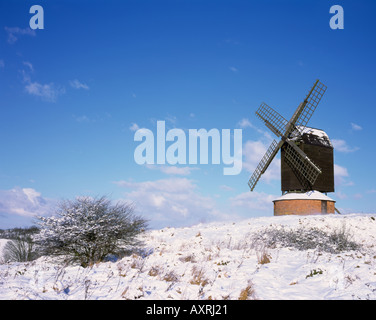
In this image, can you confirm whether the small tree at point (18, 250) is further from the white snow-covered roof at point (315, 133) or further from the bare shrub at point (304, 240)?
the white snow-covered roof at point (315, 133)

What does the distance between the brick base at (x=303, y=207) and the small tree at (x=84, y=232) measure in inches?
708

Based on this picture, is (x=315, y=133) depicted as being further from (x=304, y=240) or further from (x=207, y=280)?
(x=207, y=280)

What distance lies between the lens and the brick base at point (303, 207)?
88.9 ft

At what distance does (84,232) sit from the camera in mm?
12375

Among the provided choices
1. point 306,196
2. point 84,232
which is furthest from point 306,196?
point 84,232

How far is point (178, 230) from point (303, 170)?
40.2 ft

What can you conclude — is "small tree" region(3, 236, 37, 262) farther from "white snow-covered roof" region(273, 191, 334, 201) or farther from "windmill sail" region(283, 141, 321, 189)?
"windmill sail" region(283, 141, 321, 189)

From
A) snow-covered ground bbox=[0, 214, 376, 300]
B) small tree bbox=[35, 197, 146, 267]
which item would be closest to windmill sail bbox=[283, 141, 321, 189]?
snow-covered ground bbox=[0, 214, 376, 300]

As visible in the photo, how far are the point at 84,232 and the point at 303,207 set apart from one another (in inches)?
792

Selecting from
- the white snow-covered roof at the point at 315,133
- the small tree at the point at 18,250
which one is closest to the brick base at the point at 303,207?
the white snow-covered roof at the point at 315,133

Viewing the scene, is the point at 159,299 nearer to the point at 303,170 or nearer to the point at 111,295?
the point at 111,295

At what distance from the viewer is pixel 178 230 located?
76.4ft

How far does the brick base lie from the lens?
27.1 metres
